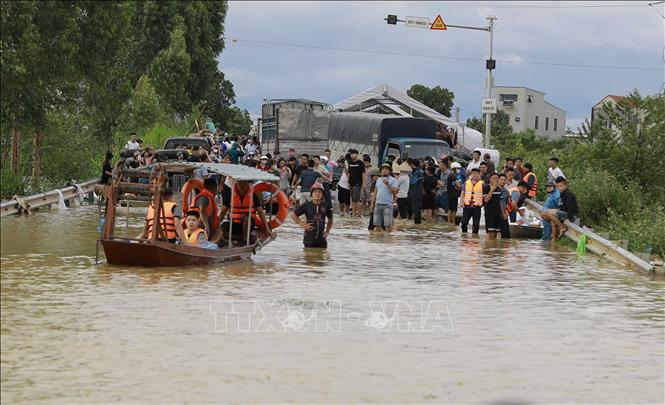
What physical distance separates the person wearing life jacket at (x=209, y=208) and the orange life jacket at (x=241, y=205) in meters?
0.73

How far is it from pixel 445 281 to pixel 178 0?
169ft

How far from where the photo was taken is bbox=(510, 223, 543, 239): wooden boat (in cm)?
2887

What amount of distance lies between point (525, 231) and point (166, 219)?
12442mm

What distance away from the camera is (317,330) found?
14.1 meters

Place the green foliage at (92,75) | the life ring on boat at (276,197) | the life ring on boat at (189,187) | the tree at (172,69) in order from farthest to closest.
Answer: the tree at (172,69) < the green foliage at (92,75) < the life ring on boat at (276,197) < the life ring on boat at (189,187)

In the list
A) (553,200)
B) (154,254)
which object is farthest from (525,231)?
(154,254)

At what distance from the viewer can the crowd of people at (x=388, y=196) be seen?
68.4 ft

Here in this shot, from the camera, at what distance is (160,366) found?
1145 cm

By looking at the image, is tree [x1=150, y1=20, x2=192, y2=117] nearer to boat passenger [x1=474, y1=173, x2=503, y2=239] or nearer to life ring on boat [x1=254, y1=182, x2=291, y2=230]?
boat passenger [x1=474, y1=173, x2=503, y2=239]

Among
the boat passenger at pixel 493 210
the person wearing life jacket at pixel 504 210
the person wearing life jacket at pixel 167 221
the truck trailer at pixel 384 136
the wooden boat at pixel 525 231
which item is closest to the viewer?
the person wearing life jacket at pixel 167 221

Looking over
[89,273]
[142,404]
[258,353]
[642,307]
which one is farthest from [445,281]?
[142,404]

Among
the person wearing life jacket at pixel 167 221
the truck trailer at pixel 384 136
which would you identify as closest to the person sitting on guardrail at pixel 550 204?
the person wearing life jacket at pixel 167 221

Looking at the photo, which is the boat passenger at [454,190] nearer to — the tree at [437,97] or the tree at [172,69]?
the tree at [172,69]

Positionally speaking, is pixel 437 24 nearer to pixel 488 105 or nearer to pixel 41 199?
pixel 488 105
